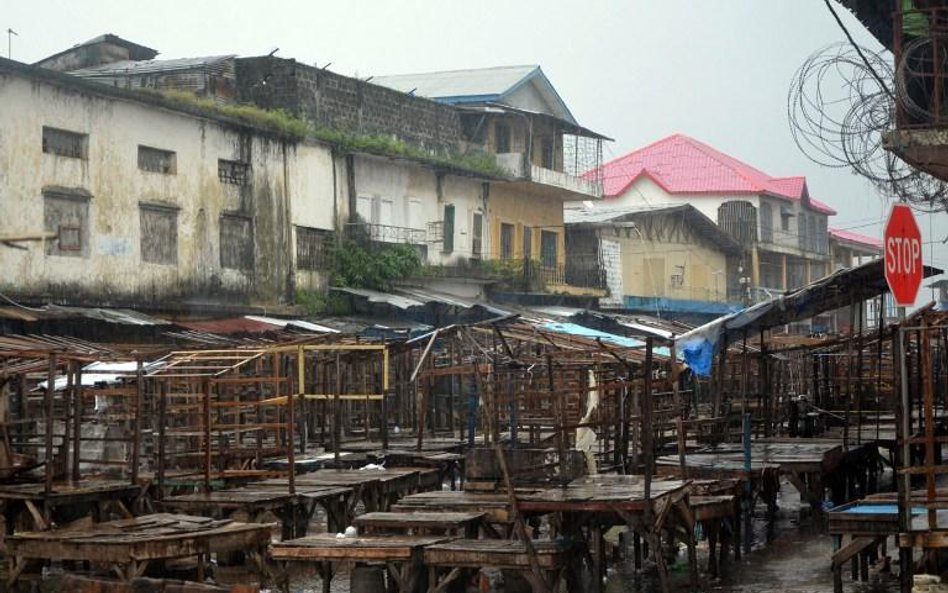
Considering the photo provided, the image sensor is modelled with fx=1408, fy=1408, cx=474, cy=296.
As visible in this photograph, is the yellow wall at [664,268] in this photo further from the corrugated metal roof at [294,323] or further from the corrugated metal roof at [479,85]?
the corrugated metal roof at [294,323]

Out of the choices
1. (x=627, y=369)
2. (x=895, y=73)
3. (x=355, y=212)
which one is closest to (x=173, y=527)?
(x=627, y=369)

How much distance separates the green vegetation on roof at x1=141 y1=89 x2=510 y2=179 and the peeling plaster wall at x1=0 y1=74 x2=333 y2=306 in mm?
342

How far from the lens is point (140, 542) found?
1324 centimetres

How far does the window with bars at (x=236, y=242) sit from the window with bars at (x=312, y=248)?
5.69 feet

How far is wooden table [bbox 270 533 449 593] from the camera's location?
1301 centimetres

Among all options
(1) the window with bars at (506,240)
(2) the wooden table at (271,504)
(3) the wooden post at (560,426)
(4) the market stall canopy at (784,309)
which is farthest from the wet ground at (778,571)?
(1) the window with bars at (506,240)

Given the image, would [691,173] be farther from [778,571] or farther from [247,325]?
[778,571]

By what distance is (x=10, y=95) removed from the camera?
26734mm

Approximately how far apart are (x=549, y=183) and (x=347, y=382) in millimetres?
19202

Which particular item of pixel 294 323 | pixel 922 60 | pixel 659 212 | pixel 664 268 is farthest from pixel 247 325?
pixel 664 268

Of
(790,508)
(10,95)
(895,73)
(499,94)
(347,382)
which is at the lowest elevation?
(790,508)

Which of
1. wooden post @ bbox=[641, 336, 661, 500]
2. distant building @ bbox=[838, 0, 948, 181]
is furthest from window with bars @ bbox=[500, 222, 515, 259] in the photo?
wooden post @ bbox=[641, 336, 661, 500]

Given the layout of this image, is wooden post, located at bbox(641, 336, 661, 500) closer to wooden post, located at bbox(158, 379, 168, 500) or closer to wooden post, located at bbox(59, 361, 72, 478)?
wooden post, located at bbox(158, 379, 168, 500)

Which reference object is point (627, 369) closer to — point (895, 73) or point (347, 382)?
point (895, 73)
